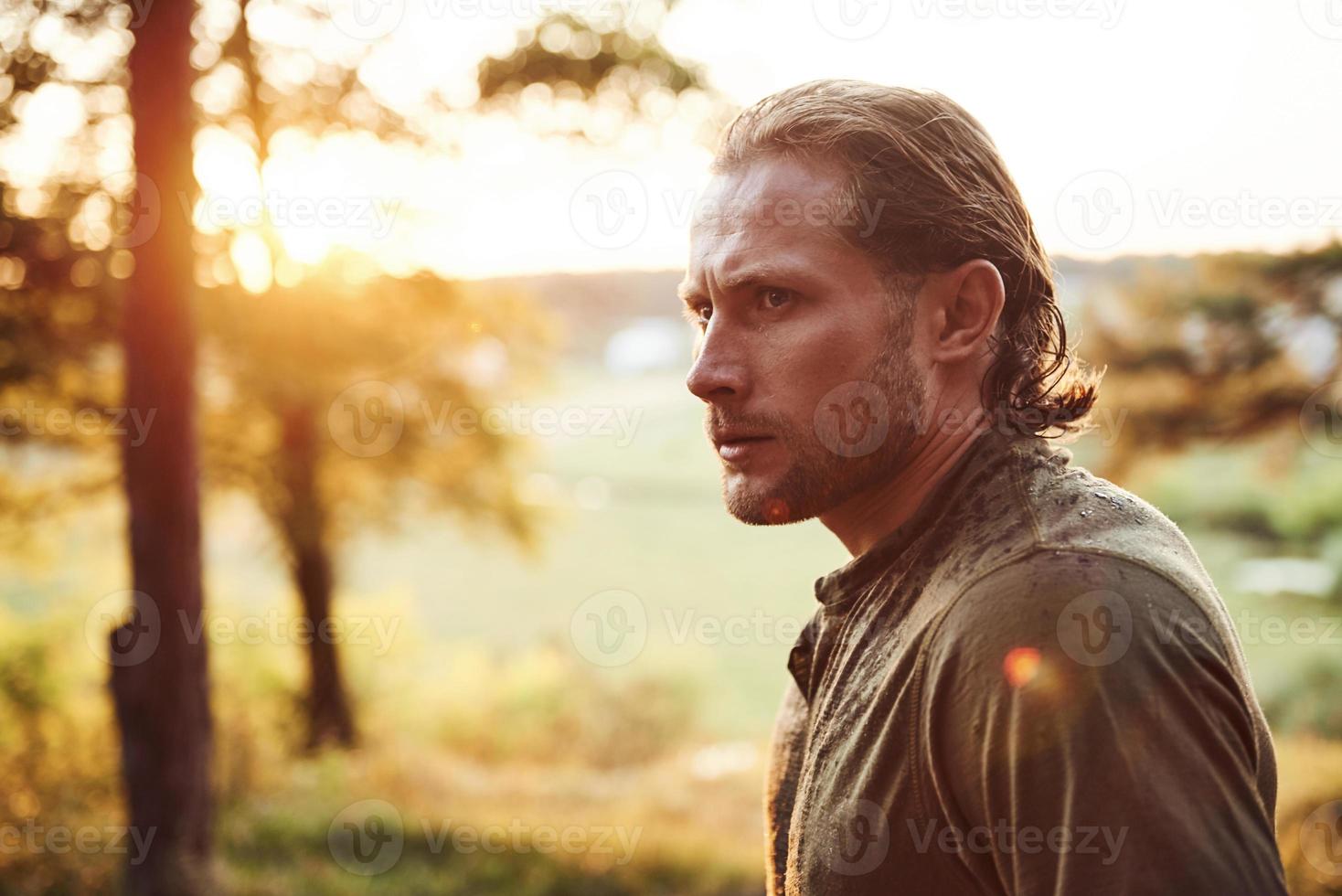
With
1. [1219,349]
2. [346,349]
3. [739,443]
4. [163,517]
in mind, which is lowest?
[739,443]

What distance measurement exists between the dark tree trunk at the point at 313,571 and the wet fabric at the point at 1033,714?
10072 millimetres

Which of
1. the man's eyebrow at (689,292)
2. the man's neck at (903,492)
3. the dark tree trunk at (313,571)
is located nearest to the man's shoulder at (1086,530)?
the man's neck at (903,492)

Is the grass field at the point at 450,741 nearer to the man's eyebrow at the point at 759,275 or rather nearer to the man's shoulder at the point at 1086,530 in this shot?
the man's eyebrow at the point at 759,275

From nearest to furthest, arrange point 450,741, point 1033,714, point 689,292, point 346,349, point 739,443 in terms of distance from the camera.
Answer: point 1033,714 → point 739,443 → point 689,292 → point 346,349 → point 450,741

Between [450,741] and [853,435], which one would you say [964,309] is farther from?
[450,741]

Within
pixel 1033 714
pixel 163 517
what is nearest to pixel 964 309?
pixel 1033 714

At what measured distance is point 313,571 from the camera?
39.2ft

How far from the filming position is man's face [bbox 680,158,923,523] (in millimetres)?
1554

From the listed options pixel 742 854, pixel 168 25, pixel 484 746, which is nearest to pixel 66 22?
pixel 168 25

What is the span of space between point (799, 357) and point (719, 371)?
0.14m

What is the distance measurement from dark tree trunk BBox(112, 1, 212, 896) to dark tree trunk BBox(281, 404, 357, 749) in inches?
185

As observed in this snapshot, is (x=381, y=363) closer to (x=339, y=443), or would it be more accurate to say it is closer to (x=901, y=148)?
(x=339, y=443)

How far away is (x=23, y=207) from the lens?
7641 millimetres

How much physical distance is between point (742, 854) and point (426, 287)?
21.6 feet
